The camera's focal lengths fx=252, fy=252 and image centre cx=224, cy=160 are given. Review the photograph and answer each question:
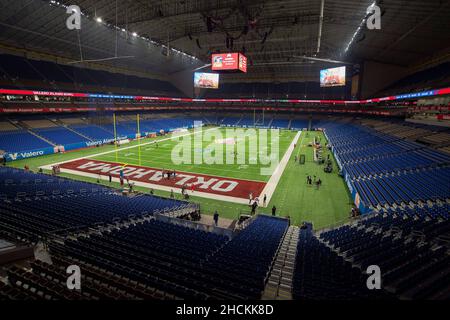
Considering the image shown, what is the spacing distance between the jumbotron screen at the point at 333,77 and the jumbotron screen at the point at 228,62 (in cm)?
2537

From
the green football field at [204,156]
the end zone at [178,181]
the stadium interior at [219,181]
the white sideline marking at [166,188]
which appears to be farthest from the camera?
the green football field at [204,156]

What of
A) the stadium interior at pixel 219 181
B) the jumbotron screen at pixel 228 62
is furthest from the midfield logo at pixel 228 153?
the jumbotron screen at pixel 228 62

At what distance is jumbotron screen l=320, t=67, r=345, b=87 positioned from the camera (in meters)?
42.1

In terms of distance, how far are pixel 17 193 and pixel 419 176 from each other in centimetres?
2708

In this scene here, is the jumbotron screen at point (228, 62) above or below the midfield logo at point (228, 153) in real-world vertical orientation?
above

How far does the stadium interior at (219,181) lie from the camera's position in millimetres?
7152

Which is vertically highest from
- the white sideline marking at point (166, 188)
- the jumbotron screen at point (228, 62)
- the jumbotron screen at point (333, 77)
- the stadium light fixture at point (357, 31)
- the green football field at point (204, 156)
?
the stadium light fixture at point (357, 31)

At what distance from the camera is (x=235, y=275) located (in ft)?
23.7

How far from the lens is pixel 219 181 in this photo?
78.4 ft

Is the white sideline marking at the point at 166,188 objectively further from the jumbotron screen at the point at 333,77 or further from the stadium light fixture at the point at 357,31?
the jumbotron screen at the point at 333,77

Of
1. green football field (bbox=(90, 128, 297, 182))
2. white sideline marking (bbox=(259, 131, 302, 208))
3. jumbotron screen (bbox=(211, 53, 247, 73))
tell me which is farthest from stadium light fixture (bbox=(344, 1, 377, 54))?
green football field (bbox=(90, 128, 297, 182))
